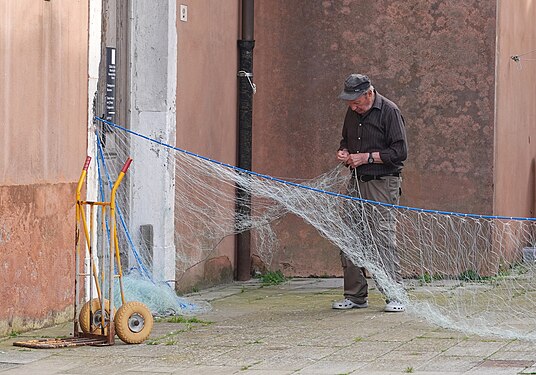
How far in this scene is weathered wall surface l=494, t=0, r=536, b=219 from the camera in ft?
44.5

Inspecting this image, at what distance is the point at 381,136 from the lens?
10.7 meters

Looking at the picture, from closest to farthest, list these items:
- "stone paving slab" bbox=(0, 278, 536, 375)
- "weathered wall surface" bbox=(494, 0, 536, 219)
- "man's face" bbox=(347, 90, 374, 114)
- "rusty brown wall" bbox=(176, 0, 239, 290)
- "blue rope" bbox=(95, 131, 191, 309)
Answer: "stone paving slab" bbox=(0, 278, 536, 375) → "blue rope" bbox=(95, 131, 191, 309) → "man's face" bbox=(347, 90, 374, 114) → "rusty brown wall" bbox=(176, 0, 239, 290) → "weathered wall surface" bbox=(494, 0, 536, 219)

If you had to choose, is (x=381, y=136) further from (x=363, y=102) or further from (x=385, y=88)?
(x=385, y=88)

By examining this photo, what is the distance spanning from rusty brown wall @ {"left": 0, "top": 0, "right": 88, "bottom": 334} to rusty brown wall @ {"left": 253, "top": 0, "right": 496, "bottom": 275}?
3.77 meters

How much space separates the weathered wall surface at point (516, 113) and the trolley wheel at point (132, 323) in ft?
18.4

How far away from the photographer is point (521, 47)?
15180mm

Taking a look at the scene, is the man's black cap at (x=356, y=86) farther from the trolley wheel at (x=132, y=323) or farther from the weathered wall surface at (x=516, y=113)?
the weathered wall surface at (x=516, y=113)

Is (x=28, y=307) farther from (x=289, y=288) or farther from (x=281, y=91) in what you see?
(x=281, y=91)

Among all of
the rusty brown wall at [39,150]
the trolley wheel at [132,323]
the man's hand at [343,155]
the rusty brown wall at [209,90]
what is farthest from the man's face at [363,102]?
the trolley wheel at [132,323]

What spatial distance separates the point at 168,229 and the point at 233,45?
242 cm

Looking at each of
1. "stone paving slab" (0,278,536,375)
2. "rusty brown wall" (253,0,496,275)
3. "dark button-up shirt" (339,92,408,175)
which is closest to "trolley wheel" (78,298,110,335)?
"stone paving slab" (0,278,536,375)

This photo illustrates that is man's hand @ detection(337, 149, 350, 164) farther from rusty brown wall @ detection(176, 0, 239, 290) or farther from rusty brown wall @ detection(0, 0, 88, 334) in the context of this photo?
rusty brown wall @ detection(0, 0, 88, 334)

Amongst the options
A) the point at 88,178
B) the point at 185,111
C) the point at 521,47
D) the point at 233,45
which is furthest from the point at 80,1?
the point at 521,47

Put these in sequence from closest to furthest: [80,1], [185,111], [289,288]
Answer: [80,1], [185,111], [289,288]
